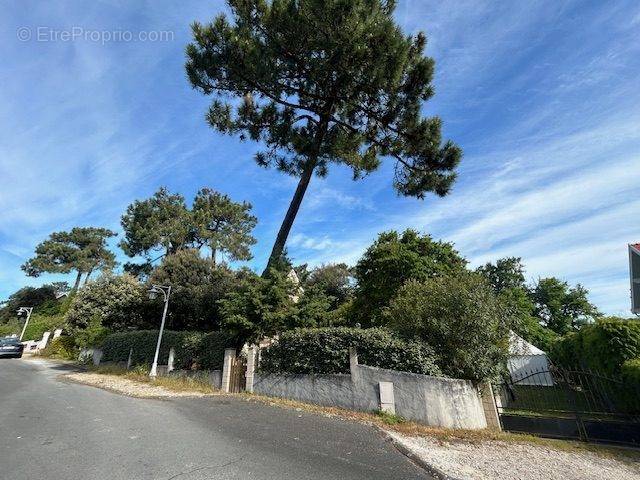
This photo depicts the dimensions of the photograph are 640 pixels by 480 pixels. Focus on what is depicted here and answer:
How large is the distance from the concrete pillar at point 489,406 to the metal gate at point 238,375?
729 centimetres

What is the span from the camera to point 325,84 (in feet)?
41.9

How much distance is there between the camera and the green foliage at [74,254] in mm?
46000

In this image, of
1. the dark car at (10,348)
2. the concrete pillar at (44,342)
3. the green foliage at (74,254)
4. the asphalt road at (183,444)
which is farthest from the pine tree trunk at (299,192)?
the green foliage at (74,254)

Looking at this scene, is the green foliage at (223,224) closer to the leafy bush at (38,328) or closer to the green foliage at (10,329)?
the leafy bush at (38,328)

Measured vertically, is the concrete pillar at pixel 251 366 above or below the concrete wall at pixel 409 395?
above

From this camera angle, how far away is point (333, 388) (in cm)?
923

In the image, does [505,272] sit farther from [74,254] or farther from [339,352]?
[74,254]

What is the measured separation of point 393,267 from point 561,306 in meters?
31.6

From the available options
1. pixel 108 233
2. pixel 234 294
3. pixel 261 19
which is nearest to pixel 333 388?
pixel 234 294

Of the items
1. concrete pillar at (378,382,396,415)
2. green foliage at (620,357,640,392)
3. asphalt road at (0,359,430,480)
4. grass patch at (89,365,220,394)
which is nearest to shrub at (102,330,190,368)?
grass patch at (89,365,220,394)

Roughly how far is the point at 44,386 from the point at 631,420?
17367 mm

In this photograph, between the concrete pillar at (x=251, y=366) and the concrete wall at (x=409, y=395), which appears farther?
the concrete pillar at (x=251, y=366)

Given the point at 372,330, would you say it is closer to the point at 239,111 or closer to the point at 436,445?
the point at 436,445

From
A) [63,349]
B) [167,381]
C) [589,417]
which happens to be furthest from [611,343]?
[63,349]
